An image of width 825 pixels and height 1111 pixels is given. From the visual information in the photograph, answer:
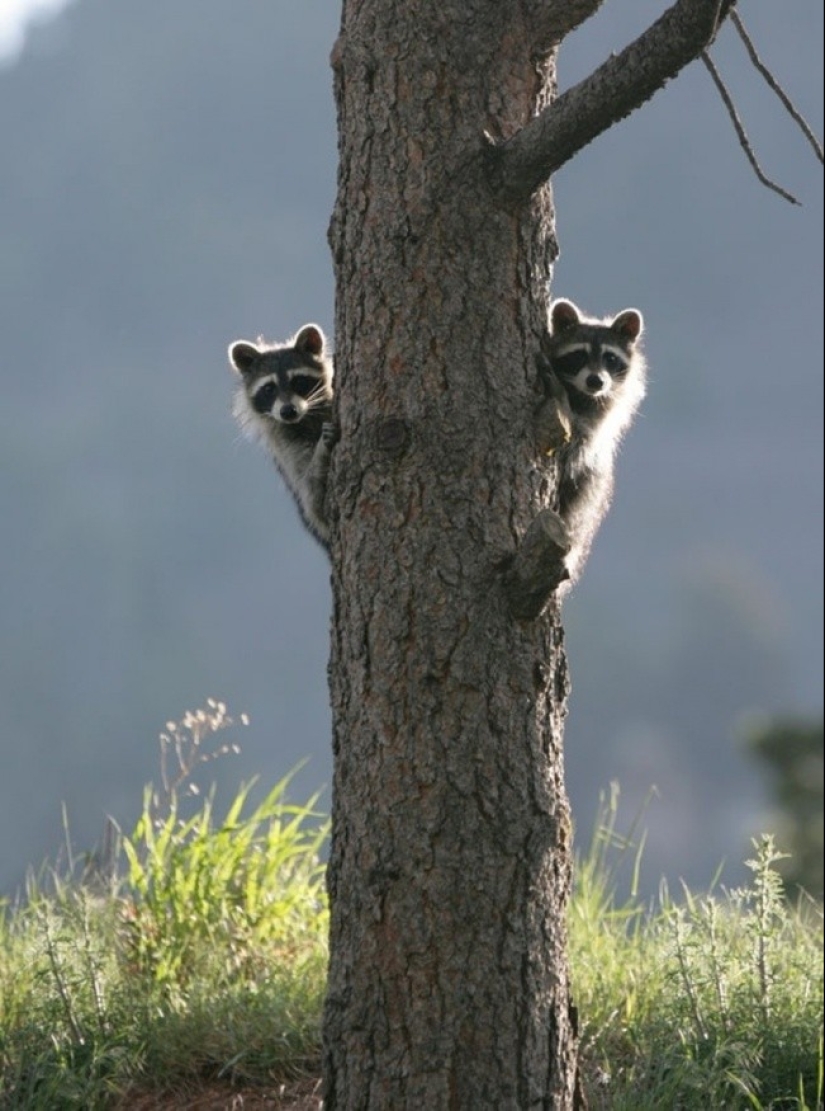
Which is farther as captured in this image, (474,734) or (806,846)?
(806,846)

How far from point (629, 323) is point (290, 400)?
4.66 feet

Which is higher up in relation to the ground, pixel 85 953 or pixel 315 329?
pixel 315 329

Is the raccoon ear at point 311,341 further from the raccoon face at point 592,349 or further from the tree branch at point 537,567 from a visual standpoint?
the tree branch at point 537,567

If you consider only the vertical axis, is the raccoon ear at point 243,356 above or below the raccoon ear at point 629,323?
above

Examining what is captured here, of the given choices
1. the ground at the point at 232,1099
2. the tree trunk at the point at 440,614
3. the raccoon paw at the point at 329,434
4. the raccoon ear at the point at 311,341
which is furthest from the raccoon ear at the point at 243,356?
the ground at the point at 232,1099

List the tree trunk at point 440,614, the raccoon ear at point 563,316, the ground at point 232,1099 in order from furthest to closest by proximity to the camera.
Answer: the raccoon ear at point 563,316 → the ground at point 232,1099 → the tree trunk at point 440,614

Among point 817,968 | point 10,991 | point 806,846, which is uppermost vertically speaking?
point 806,846

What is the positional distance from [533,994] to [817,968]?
273 centimetres

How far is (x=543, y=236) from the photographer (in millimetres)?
4586

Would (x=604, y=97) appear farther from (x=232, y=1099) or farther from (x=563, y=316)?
(x=232, y=1099)

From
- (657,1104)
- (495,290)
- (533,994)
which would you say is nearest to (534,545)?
(495,290)

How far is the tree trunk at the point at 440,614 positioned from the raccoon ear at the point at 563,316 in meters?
1.35

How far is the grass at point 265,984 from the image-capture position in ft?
17.0

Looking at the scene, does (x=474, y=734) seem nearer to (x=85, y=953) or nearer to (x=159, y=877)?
(x=85, y=953)
